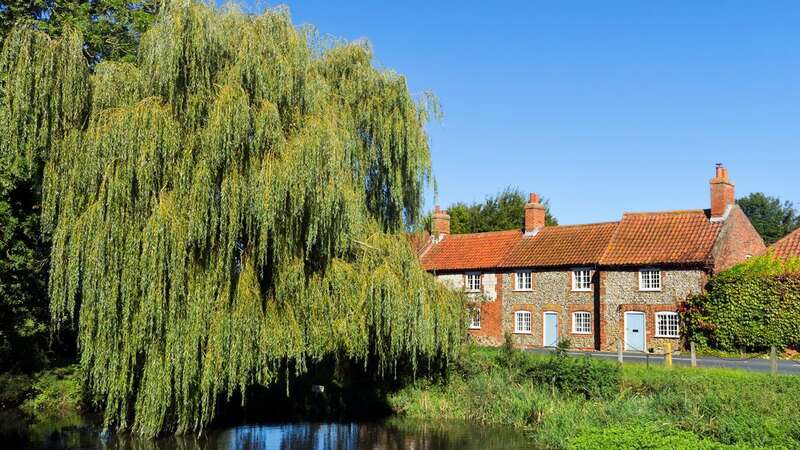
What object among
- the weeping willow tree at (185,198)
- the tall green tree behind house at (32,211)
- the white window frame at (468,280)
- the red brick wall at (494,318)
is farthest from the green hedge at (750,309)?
the tall green tree behind house at (32,211)

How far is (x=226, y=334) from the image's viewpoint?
1438 cm

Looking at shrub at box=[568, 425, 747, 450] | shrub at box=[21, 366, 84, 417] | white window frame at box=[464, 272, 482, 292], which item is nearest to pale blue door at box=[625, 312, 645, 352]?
white window frame at box=[464, 272, 482, 292]

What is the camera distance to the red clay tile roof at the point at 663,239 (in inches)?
1243

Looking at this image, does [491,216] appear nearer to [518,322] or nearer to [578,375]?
[518,322]

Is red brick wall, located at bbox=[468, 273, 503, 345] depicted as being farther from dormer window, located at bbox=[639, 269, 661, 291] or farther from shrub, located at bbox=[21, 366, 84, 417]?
shrub, located at bbox=[21, 366, 84, 417]

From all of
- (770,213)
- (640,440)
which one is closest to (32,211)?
(640,440)

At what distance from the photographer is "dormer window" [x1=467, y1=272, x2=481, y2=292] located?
3823 cm

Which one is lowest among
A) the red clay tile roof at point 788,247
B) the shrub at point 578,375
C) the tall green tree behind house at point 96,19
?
the shrub at point 578,375

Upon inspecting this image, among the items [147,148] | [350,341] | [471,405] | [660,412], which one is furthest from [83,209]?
[660,412]

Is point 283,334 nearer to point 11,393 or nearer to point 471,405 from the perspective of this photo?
point 471,405

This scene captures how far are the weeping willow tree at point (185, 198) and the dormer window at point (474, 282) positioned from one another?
22.8 meters

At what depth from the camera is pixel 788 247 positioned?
31.6 meters

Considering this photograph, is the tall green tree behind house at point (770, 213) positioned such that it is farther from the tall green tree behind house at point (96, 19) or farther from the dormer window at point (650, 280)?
the tall green tree behind house at point (96, 19)

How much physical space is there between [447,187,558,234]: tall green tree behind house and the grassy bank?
33319mm
